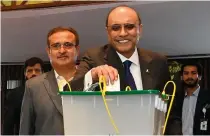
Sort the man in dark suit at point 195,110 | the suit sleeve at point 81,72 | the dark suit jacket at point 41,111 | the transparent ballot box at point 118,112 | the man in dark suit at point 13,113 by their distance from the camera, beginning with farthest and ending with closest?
1. the man in dark suit at point 195,110
2. the man in dark suit at point 13,113
3. the dark suit jacket at point 41,111
4. the suit sleeve at point 81,72
5. the transparent ballot box at point 118,112

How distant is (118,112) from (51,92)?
2.11ft

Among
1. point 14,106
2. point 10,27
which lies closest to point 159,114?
point 14,106

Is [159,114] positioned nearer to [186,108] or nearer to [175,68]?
[186,108]

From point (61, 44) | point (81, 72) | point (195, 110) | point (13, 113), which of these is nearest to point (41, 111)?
point (61, 44)

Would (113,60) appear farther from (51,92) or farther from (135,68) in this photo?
(51,92)

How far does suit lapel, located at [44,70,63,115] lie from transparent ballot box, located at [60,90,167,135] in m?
0.54

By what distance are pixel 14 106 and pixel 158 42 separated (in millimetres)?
2331

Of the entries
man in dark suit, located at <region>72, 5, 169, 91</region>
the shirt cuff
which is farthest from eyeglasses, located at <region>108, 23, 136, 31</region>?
the shirt cuff

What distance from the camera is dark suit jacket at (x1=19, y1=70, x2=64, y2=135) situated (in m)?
1.14

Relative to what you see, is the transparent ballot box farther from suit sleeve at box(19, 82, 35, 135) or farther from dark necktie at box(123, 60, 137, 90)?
suit sleeve at box(19, 82, 35, 135)

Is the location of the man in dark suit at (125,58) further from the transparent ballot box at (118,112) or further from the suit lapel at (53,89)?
the suit lapel at (53,89)

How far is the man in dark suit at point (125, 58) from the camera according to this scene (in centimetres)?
75

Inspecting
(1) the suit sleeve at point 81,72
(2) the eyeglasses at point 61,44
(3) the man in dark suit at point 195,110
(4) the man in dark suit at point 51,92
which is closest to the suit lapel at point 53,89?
(4) the man in dark suit at point 51,92

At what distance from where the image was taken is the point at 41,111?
3.85 ft
